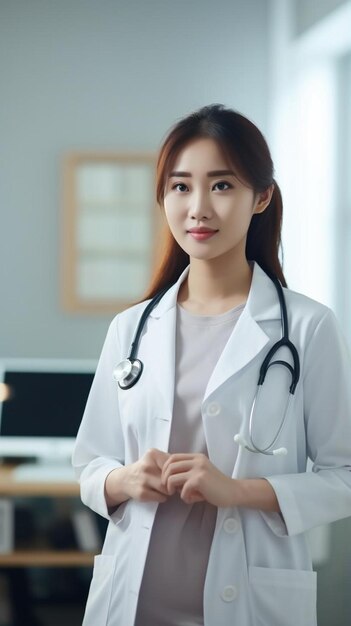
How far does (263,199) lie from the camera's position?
45.4 inches

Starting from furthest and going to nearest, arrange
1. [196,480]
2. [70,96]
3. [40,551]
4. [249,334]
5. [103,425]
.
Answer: [70,96], [40,551], [103,425], [249,334], [196,480]

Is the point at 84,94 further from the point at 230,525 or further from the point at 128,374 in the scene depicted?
the point at 230,525

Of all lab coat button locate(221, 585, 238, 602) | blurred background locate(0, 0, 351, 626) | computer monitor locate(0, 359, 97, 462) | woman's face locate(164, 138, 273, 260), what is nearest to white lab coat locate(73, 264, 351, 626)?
lab coat button locate(221, 585, 238, 602)

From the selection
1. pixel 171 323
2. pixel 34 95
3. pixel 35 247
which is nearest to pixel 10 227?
pixel 35 247

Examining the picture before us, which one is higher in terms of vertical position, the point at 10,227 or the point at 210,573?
the point at 10,227

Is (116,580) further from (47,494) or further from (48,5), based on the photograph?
(48,5)

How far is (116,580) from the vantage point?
3.75 ft

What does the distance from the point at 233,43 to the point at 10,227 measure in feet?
3.78

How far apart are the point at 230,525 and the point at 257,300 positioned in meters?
0.29

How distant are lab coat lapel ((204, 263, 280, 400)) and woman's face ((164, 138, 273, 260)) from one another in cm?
8

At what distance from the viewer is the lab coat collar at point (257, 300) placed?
1141 mm

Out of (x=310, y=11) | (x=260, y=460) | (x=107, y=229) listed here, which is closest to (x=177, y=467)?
(x=260, y=460)

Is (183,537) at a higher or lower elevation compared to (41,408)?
higher

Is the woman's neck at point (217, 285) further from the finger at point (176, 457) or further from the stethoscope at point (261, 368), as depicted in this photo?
the finger at point (176, 457)
